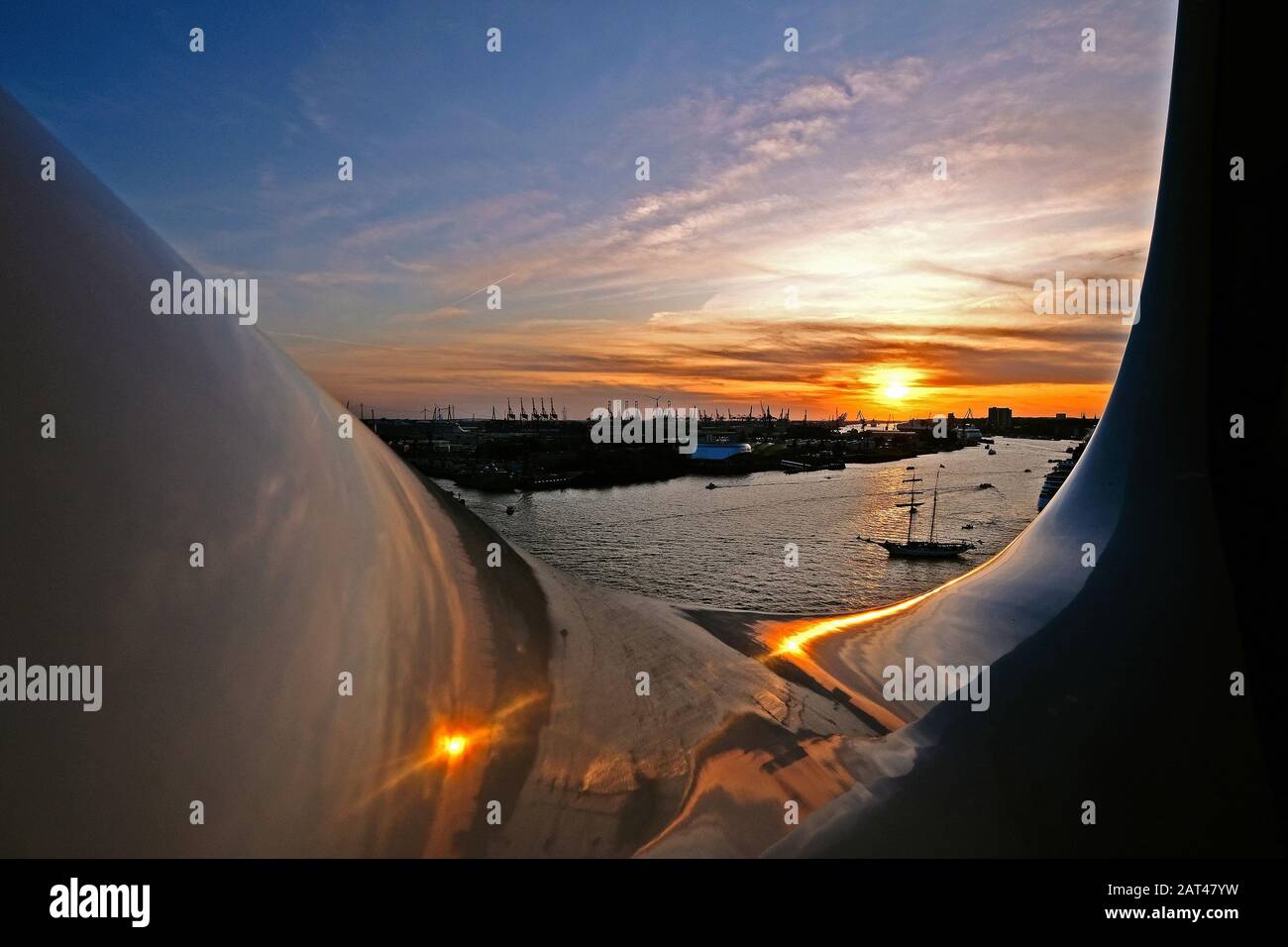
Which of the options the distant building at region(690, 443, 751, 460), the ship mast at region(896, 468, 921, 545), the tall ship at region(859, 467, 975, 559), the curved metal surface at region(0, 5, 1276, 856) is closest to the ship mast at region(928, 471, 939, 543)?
the tall ship at region(859, 467, 975, 559)

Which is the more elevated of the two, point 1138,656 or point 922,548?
point 1138,656

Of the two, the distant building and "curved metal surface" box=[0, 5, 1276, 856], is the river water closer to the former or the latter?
the distant building

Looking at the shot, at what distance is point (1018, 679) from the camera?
2.84 metres

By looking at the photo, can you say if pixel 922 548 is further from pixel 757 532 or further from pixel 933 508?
pixel 933 508

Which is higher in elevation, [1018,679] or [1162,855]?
[1018,679]

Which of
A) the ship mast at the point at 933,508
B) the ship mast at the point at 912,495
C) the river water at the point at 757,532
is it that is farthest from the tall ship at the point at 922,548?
the ship mast at the point at 912,495

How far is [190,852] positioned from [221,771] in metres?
0.15

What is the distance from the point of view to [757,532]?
3384 centimetres

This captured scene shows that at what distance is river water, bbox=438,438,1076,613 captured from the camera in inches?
945

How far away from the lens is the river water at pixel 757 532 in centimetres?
2400

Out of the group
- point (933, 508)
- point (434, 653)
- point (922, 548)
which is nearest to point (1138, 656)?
point (434, 653)

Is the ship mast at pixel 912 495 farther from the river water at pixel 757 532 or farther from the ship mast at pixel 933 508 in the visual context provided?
the ship mast at pixel 933 508
